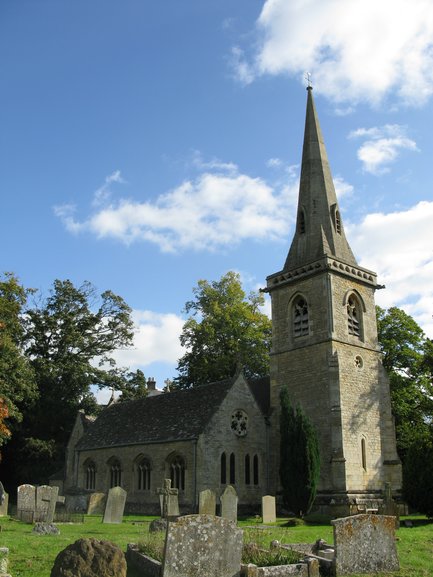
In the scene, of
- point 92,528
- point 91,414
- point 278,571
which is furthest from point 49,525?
point 91,414

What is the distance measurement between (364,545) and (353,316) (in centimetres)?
2082

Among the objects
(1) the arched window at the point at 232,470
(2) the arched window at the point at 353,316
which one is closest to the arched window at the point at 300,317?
(2) the arched window at the point at 353,316

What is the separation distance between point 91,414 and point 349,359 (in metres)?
20.2

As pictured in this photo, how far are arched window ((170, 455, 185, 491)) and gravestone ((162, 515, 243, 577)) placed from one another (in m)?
18.5

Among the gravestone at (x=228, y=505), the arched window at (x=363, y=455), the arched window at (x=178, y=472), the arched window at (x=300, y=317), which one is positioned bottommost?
the gravestone at (x=228, y=505)

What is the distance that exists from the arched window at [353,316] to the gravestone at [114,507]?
14.4 metres

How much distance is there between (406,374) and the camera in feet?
116

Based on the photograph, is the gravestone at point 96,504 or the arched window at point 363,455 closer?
the gravestone at point 96,504

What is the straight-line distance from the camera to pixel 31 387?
3488cm

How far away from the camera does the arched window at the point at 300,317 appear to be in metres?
30.1

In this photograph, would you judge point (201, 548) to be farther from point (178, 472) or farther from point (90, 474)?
point (90, 474)

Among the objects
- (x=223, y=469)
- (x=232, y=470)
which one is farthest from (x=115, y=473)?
(x=232, y=470)

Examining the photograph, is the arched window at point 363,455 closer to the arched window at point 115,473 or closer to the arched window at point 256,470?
the arched window at point 256,470

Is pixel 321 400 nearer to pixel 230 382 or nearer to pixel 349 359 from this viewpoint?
pixel 349 359
